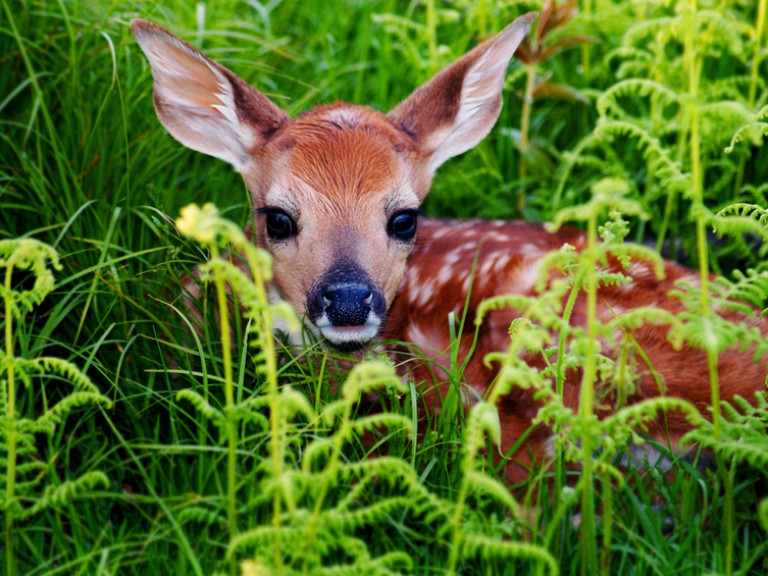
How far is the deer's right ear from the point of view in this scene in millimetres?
3396

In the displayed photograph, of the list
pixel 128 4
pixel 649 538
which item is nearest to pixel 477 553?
pixel 649 538

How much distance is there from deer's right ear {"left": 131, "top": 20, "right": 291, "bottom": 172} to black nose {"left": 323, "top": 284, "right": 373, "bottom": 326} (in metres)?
0.78

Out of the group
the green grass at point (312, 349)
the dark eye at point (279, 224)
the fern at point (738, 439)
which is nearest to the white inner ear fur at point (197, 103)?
the green grass at point (312, 349)

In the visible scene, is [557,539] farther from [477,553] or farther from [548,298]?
[548,298]

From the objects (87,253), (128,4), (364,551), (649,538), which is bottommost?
(649,538)

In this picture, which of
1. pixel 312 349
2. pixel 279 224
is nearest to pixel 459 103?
pixel 279 224

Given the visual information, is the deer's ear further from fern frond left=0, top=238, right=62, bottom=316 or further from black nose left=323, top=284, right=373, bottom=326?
fern frond left=0, top=238, right=62, bottom=316

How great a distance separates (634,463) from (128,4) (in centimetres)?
256

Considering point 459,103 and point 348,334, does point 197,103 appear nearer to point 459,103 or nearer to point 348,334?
point 459,103

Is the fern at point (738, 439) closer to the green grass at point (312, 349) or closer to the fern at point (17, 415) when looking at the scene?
the green grass at point (312, 349)

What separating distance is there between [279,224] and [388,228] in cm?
34

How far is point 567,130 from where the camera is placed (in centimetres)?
463

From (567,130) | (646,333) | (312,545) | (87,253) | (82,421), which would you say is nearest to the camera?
(312,545)

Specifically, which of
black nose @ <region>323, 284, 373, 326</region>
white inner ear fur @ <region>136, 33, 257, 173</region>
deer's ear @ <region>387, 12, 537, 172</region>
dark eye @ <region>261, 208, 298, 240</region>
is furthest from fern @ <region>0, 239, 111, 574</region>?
deer's ear @ <region>387, 12, 537, 172</region>
